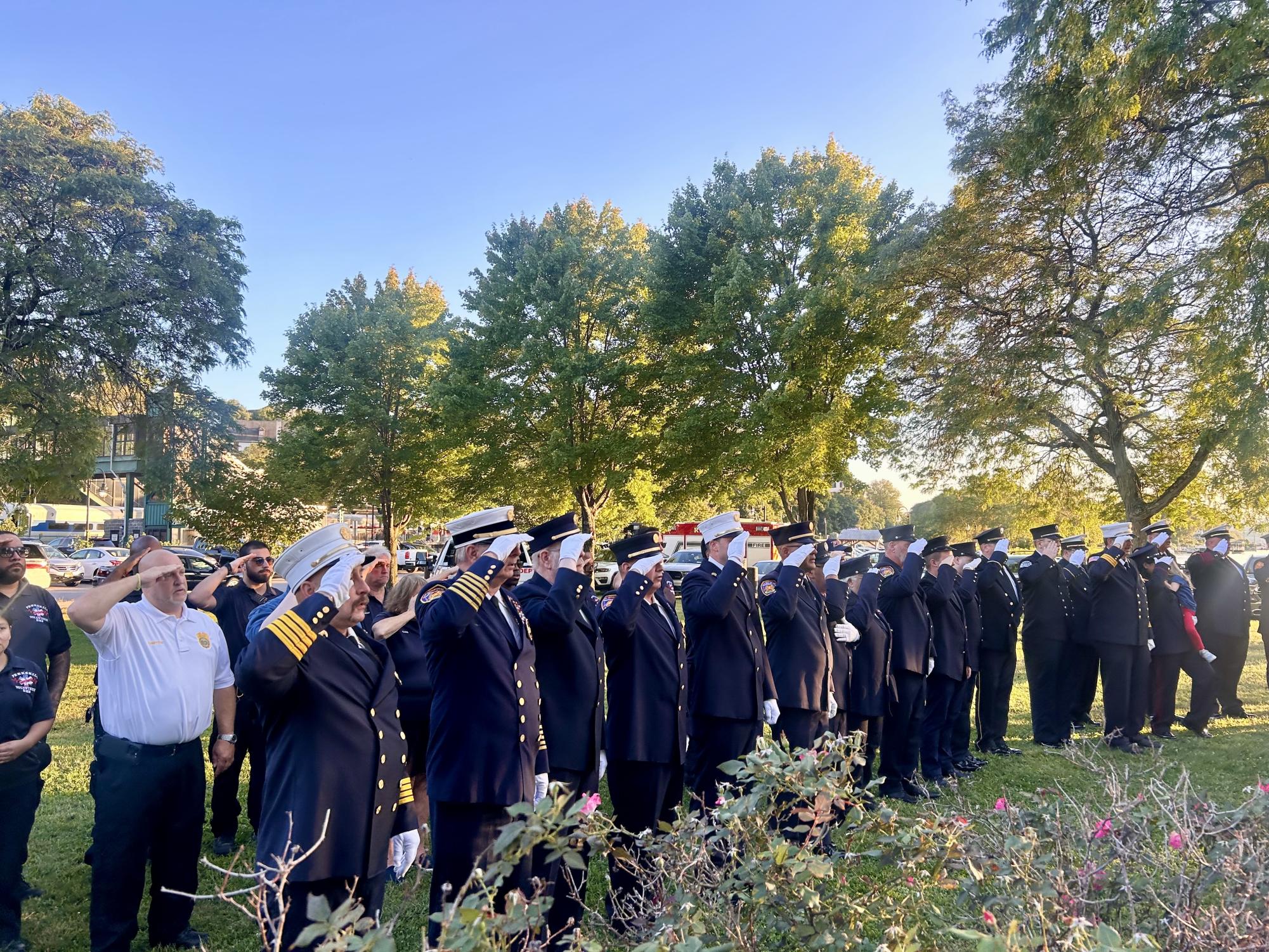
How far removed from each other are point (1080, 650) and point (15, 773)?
9521 millimetres

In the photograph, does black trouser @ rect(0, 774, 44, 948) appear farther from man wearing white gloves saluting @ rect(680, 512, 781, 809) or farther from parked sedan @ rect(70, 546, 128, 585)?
parked sedan @ rect(70, 546, 128, 585)

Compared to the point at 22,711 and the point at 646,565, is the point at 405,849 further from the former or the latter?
the point at 22,711

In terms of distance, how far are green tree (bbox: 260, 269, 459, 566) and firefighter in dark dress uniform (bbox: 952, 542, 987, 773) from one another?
1798 centimetres

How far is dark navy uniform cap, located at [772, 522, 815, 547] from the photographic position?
20.2ft

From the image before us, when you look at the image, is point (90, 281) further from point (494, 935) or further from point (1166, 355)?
point (1166, 355)

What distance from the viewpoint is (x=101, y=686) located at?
4.03 metres

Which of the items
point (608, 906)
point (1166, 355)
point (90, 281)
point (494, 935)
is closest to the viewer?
point (494, 935)

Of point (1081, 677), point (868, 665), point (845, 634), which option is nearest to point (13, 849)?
point (845, 634)

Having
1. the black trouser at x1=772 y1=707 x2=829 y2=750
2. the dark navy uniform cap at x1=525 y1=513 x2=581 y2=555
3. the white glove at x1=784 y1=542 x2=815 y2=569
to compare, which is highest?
the dark navy uniform cap at x1=525 y1=513 x2=581 y2=555

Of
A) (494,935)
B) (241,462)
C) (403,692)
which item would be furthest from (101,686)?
(241,462)

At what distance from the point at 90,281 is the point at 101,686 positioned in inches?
581

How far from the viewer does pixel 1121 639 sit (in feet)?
27.0

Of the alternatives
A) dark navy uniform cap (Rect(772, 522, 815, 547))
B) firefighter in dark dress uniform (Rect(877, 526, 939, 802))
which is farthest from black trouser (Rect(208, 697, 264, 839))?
firefighter in dark dress uniform (Rect(877, 526, 939, 802))

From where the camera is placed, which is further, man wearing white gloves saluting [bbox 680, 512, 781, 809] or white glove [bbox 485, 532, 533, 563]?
man wearing white gloves saluting [bbox 680, 512, 781, 809]
